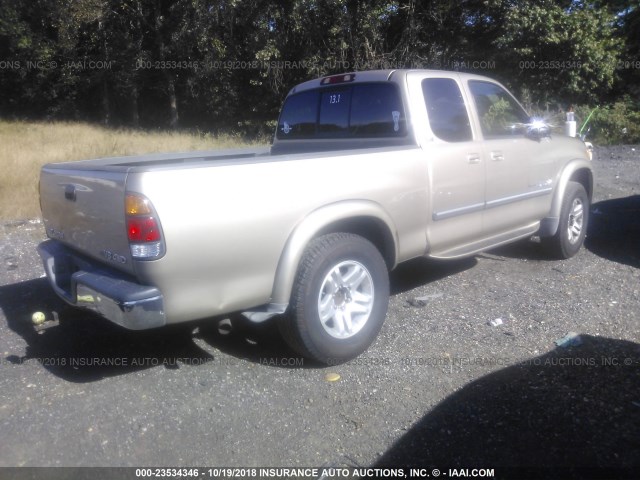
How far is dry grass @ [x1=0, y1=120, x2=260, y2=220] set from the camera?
9015 millimetres

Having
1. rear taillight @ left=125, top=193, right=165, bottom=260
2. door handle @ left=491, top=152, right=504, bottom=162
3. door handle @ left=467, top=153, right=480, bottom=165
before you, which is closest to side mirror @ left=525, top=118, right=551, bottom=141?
door handle @ left=491, top=152, right=504, bottom=162

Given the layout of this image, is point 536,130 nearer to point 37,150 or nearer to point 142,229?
point 142,229

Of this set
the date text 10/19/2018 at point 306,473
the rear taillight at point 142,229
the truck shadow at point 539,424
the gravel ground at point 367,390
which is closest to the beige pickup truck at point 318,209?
the rear taillight at point 142,229

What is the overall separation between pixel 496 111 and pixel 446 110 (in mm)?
810

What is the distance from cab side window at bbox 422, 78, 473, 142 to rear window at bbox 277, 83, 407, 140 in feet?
0.91

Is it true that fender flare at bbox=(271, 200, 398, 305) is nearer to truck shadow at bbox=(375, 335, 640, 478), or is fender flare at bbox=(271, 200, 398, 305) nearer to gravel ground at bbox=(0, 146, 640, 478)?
gravel ground at bbox=(0, 146, 640, 478)

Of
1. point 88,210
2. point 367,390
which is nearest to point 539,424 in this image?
point 367,390

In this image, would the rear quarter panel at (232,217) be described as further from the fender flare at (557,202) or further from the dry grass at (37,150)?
the dry grass at (37,150)

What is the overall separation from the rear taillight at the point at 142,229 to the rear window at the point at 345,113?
220cm

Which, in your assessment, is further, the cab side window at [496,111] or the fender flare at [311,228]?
the cab side window at [496,111]

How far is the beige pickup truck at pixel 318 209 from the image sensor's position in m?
3.12

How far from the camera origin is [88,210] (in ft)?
11.5

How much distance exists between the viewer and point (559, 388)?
352 cm

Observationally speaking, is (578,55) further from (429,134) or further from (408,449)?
(408,449)
